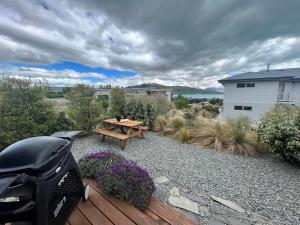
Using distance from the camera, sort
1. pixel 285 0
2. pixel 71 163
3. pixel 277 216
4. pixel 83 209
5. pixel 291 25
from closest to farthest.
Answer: pixel 71 163, pixel 83 209, pixel 277 216, pixel 285 0, pixel 291 25

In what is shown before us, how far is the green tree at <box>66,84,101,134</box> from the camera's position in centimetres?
531

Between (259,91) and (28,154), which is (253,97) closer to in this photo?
(259,91)

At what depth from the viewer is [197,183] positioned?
2.62 m

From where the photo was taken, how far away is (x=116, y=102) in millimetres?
6938

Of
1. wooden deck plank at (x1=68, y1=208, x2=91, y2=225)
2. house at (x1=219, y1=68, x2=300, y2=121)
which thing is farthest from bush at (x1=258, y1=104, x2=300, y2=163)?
house at (x1=219, y1=68, x2=300, y2=121)

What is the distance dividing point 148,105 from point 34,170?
596 centimetres

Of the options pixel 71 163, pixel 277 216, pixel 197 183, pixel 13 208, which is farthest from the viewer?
pixel 197 183

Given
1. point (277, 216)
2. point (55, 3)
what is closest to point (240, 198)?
point (277, 216)

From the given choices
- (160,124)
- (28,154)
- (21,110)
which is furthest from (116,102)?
(28,154)

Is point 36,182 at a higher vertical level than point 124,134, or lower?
higher

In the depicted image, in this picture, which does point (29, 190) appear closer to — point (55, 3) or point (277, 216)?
point (277, 216)

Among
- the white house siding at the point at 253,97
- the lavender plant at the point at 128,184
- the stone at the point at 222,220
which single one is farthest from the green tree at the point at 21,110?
the white house siding at the point at 253,97

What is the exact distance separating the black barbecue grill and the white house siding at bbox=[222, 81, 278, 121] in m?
14.8

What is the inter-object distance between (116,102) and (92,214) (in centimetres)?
590
